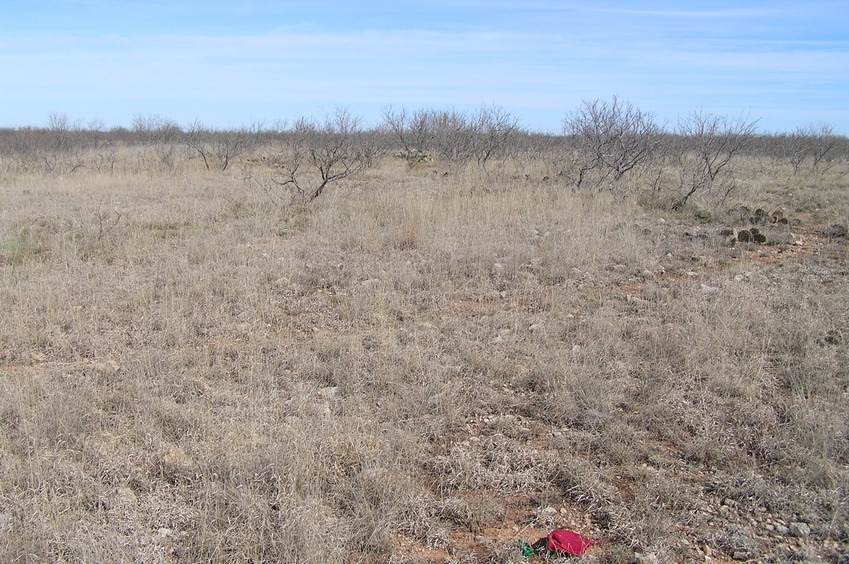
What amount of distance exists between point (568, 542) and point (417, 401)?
4.11 ft

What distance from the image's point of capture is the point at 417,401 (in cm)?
332

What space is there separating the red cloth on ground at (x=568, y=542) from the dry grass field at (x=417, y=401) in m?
0.07

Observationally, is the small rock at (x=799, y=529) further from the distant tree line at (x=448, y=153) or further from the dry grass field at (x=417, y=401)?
the distant tree line at (x=448, y=153)

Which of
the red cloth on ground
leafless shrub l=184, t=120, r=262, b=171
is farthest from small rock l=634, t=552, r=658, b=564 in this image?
leafless shrub l=184, t=120, r=262, b=171

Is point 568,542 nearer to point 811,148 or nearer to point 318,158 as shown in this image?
point 318,158

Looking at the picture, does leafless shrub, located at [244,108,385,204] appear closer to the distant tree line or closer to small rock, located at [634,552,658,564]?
the distant tree line

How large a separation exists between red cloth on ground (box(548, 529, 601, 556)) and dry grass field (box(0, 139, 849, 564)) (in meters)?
0.07

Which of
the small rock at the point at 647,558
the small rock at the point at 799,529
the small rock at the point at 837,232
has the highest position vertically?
the small rock at the point at 837,232

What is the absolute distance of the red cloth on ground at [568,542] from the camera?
2.25 metres

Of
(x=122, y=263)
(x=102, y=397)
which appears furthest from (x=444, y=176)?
(x=102, y=397)

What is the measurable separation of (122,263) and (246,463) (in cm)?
447

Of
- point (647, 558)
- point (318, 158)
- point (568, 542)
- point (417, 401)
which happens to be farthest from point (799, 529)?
point (318, 158)

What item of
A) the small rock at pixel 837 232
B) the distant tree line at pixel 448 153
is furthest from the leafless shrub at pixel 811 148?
the small rock at pixel 837 232

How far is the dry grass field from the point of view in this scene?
7.60 feet
